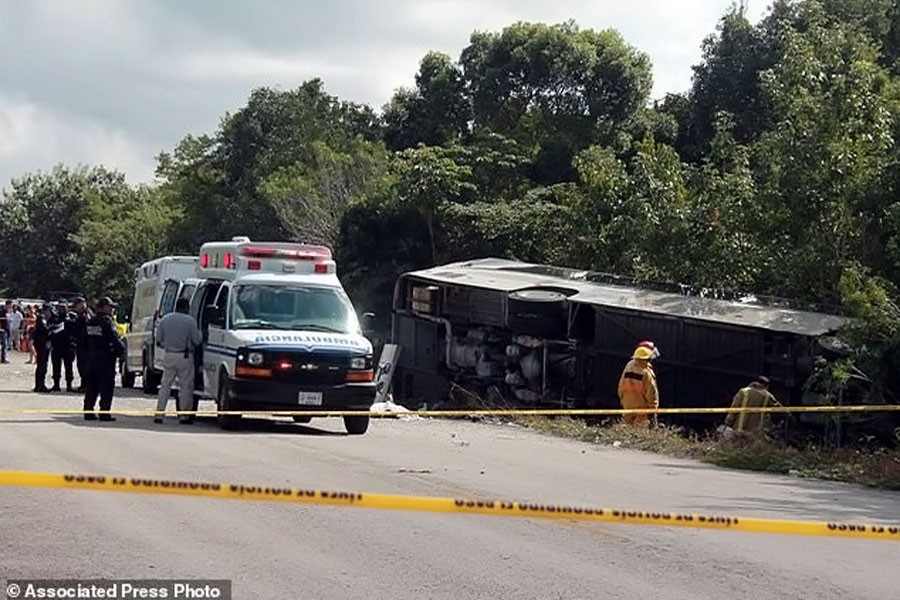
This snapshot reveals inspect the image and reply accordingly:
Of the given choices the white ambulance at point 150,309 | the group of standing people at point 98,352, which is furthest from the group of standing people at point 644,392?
the white ambulance at point 150,309

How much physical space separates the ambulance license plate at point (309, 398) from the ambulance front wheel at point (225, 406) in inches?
38.8

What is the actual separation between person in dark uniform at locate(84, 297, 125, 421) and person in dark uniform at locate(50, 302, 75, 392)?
5409 millimetres

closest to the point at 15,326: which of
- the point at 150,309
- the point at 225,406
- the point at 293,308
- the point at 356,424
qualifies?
the point at 150,309

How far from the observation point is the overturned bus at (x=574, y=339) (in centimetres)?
2050

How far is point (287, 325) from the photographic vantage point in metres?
18.6

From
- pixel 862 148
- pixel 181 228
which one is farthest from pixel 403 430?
pixel 181 228

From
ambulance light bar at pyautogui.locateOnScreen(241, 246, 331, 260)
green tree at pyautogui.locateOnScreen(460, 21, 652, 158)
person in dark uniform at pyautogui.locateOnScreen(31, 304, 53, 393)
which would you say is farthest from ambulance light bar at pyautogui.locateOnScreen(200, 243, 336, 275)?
green tree at pyautogui.locateOnScreen(460, 21, 652, 158)

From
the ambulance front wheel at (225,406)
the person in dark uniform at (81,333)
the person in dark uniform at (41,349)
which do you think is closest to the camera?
the ambulance front wheel at (225,406)

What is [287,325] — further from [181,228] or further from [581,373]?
[181,228]

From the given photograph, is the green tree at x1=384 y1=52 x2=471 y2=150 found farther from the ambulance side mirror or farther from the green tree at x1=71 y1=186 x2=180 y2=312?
the ambulance side mirror

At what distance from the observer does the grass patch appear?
15555 millimetres

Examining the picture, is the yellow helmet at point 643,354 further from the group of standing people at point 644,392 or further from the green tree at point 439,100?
the green tree at point 439,100

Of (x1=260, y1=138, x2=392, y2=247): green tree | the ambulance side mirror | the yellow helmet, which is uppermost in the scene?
(x1=260, y1=138, x2=392, y2=247): green tree

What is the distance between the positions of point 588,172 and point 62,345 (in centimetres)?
1202
